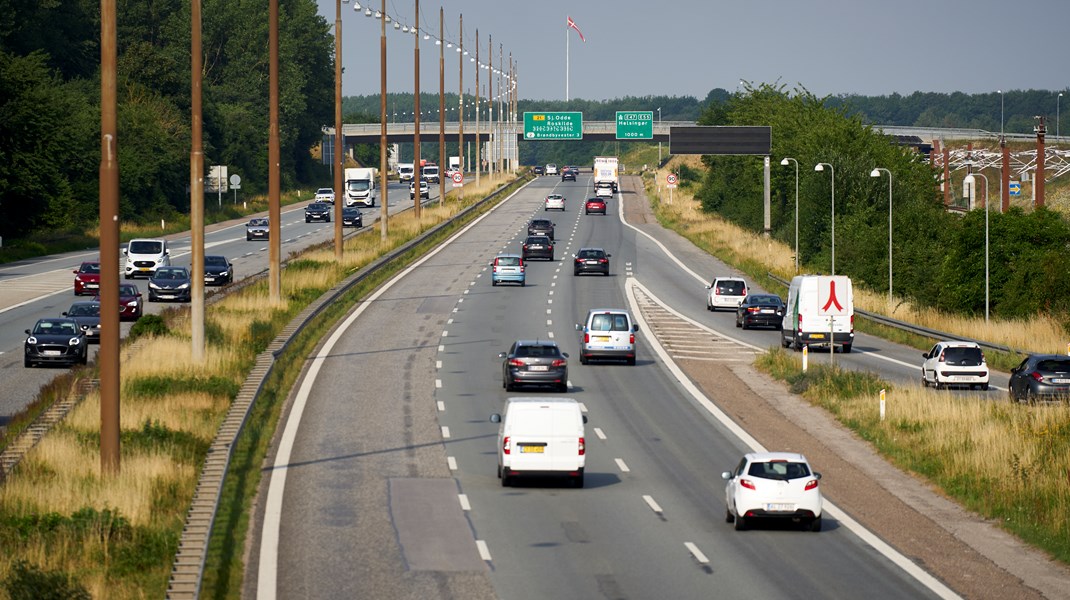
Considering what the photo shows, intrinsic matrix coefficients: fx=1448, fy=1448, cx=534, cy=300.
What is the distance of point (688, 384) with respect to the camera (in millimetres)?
43438

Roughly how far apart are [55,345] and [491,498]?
21.7m

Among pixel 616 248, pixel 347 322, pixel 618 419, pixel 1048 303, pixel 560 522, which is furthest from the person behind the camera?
pixel 616 248

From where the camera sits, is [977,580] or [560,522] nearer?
[977,580]

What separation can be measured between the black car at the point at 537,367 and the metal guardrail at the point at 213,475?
6.59 metres

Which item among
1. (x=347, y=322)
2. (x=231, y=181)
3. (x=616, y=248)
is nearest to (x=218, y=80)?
(x=231, y=181)

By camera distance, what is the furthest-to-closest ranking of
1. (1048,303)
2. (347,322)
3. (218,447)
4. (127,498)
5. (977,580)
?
(1048,303) < (347,322) < (218,447) < (127,498) < (977,580)

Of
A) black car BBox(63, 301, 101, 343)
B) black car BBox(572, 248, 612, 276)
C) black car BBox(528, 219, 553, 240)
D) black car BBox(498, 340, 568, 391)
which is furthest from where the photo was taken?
black car BBox(528, 219, 553, 240)

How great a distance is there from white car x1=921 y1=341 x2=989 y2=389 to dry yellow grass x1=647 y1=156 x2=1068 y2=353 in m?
10.9

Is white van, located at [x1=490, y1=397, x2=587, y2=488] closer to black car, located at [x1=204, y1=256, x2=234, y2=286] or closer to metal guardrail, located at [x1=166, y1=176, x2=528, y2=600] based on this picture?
metal guardrail, located at [x1=166, y1=176, x2=528, y2=600]

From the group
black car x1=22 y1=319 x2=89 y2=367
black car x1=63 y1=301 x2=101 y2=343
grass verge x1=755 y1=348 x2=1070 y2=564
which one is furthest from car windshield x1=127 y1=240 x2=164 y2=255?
grass verge x1=755 y1=348 x2=1070 y2=564

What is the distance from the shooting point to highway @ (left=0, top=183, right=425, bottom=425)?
41.8 m

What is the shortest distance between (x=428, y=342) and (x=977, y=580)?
31.0 metres

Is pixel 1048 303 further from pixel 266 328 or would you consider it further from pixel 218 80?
pixel 218 80

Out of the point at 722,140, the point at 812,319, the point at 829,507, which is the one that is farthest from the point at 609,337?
the point at 722,140
